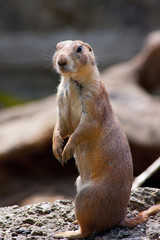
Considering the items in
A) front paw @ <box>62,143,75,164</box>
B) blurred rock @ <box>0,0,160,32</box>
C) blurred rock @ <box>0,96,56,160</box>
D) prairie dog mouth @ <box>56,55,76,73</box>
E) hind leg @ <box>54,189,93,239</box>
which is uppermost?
blurred rock @ <box>0,0,160,32</box>

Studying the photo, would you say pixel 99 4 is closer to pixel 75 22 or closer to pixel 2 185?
Answer: pixel 75 22

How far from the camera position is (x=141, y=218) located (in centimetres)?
600

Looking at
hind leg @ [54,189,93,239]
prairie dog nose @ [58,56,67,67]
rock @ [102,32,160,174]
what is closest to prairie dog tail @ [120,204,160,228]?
hind leg @ [54,189,93,239]

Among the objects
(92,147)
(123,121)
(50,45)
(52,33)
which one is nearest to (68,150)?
(92,147)

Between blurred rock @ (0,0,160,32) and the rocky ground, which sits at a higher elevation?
blurred rock @ (0,0,160,32)

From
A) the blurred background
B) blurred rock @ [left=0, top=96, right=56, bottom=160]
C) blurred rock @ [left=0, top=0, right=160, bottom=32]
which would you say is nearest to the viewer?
blurred rock @ [left=0, top=96, right=56, bottom=160]

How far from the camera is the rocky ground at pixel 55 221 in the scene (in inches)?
225

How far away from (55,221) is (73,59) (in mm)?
2199

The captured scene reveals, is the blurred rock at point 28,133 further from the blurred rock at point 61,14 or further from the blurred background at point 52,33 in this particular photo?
the blurred rock at point 61,14

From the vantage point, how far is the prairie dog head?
19.0ft

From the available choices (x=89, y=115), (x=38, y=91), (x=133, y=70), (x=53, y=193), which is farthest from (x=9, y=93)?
(x=89, y=115)

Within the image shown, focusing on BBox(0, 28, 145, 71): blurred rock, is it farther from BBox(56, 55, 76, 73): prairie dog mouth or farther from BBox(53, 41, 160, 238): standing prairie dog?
BBox(56, 55, 76, 73): prairie dog mouth

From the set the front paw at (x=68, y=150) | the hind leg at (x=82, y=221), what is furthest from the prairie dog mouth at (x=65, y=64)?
the hind leg at (x=82, y=221)

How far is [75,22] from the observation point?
26.2m
